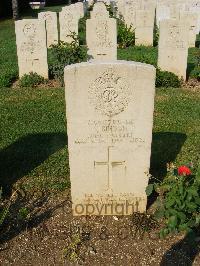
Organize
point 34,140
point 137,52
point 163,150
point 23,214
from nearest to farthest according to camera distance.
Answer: point 23,214, point 163,150, point 34,140, point 137,52

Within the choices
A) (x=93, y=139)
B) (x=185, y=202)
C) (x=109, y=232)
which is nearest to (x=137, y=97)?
(x=93, y=139)

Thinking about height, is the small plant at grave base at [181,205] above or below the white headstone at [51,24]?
below

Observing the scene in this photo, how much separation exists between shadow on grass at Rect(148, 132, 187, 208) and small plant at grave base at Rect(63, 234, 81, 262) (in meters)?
1.70

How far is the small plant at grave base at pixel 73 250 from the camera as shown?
4.18 metres

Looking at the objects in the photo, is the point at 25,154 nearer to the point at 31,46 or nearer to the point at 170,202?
the point at 170,202

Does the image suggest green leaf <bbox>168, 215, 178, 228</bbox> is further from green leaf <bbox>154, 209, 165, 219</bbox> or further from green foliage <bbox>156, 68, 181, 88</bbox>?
green foliage <bbox>156, 68, 181, 88</bbox>

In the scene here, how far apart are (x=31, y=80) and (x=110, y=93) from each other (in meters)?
6.43

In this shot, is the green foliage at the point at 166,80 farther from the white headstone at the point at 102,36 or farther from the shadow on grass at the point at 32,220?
the shadow on grass at the point at 32,220

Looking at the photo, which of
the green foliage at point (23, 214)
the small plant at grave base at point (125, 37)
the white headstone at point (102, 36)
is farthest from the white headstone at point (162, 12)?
the green foliage at point (23, 214)

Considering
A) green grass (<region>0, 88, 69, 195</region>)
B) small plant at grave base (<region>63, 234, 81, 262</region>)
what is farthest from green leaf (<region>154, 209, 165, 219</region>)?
green grass (<region>0, 88, 69, 195</region>)

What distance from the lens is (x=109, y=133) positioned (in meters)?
4.44

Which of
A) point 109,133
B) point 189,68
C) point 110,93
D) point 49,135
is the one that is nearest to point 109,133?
point 109,133

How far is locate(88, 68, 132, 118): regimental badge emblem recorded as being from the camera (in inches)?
164

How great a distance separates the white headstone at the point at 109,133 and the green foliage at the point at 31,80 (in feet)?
19.7
